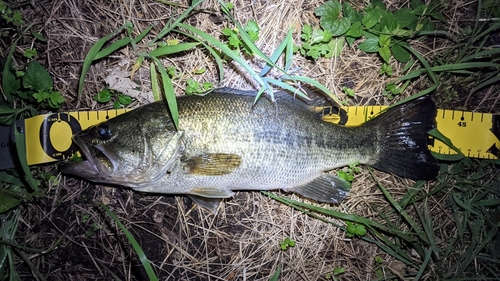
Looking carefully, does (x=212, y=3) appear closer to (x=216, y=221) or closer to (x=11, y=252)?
(x=216, y=221)

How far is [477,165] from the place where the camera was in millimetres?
3391

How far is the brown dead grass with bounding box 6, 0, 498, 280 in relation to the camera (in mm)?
3342

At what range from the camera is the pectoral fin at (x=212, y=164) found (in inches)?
109

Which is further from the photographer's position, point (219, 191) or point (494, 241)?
point (494, 241)

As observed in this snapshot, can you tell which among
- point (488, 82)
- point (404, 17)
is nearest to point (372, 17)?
point (404, 17)

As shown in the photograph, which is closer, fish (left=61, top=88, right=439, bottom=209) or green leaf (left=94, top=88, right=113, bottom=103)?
fish (left=61, top=88, right=439, bottom=209)

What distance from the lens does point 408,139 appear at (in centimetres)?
323

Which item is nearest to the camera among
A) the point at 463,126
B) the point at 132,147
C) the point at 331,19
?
the point at 132,147

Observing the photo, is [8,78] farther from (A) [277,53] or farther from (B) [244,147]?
(A) [277,53]

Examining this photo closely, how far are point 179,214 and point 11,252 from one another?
1700mm

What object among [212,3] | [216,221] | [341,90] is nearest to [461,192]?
[341,90]

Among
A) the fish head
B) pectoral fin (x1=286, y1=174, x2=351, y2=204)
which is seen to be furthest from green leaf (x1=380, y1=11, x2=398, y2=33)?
the fish head

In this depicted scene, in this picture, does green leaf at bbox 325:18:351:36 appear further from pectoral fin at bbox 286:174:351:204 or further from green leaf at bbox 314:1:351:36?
pectoral fin at bbox 286:174:351:204

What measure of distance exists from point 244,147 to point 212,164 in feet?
1.03
